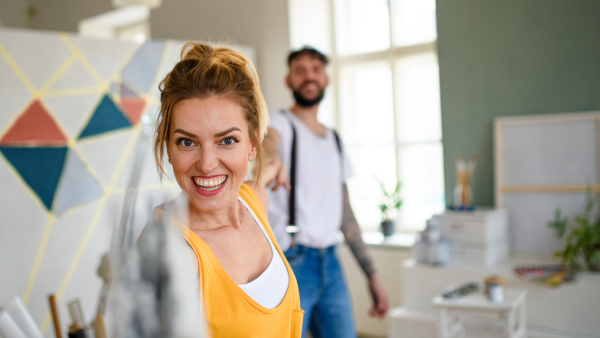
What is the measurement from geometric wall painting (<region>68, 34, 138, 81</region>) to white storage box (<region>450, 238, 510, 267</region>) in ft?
Answer: 7.81

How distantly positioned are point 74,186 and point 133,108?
A: 0.64 m

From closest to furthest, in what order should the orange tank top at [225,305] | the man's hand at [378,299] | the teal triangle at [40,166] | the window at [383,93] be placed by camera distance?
the orange tank top at [225,305] → the man's hand at [378,299] → the teal triangle at [40,166] → the window at [383,93]

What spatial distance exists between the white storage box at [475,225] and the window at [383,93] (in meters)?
0.82

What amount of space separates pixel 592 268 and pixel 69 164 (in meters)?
3.00

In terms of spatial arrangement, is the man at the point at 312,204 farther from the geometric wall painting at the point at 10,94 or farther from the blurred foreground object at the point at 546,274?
the geometric wall painting at the point at 10,94

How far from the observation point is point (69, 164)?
120 inches

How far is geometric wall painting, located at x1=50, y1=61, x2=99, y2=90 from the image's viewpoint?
3004 mm

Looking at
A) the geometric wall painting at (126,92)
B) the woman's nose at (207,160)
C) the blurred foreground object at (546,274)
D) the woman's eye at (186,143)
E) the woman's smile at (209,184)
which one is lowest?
the blurred foreground object at (546,274)

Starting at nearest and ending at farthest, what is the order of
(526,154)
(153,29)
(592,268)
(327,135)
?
(327,135)
(592,268)
(526,154)
(153,29)

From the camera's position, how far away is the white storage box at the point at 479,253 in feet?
9.21

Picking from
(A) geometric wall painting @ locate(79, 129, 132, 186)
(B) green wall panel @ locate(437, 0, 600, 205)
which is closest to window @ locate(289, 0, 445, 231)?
(B) green wall panel @ locate(437, 0, 600, 205)

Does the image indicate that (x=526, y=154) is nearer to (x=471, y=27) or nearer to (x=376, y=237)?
(x=471, y=27)

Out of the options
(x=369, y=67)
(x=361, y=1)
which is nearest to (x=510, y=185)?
(x=369, y=67)

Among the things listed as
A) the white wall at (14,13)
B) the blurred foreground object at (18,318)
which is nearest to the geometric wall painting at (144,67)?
the blurred foreground object at (18,318)
